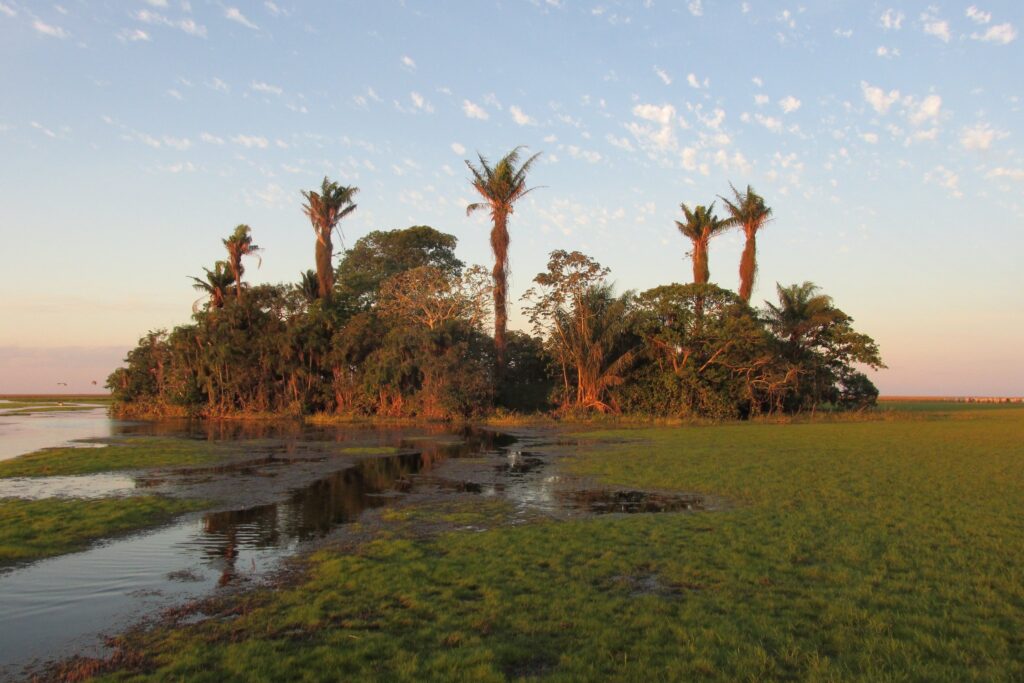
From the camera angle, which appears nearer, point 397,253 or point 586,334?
point 586,334

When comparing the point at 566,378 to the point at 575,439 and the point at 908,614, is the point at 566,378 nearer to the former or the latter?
the point at 575,439

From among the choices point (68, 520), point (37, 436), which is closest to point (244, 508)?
point (68, 520)

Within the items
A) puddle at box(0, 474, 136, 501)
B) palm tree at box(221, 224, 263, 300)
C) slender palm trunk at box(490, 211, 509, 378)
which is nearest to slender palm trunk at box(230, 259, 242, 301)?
palm tree at box(221, 224, 263, 300)

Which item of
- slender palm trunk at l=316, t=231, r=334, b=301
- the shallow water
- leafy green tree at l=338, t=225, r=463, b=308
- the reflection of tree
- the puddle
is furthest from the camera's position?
leafy green tree at l=338, t=225, r=463, b=308

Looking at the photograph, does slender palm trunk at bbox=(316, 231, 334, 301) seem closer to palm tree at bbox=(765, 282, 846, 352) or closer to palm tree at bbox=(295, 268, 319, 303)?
palm tree at bbox=(295, 268, 319, 303)

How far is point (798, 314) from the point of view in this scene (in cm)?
4853

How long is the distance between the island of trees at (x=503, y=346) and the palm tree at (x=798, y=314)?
0.10 m

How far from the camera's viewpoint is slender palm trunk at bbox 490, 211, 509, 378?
153 ft

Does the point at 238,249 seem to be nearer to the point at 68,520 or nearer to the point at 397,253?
the point at 397,253

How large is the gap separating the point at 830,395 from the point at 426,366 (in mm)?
31746

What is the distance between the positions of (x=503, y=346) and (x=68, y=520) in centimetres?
3602

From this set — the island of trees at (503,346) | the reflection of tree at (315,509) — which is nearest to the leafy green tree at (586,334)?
the island of trees at (503,346)

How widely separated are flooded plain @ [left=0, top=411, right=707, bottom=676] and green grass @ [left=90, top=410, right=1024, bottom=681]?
1.11 metres

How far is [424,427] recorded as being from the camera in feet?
136
